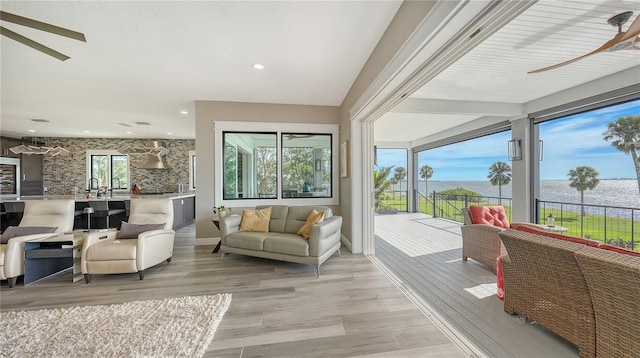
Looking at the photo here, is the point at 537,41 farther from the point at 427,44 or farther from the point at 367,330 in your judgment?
the point at 367,330

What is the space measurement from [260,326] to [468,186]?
24.9 ft

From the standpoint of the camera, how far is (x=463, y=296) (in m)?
2.51

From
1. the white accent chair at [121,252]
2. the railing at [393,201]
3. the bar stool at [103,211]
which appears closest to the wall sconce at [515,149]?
the railing at [393,201]

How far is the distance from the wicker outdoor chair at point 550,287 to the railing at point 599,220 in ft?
8.83

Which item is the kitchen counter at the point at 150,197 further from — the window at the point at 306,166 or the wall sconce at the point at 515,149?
the wall sconce at the point at 515,149

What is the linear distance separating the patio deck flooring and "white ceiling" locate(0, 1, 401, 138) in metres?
2.91

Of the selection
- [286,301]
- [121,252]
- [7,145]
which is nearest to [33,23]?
[121,252]

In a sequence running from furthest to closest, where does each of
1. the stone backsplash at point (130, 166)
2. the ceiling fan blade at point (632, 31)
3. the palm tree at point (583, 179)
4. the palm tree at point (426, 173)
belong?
the palm tree at point (426, 173) < the stone backsplash at point (130, 166) < the palm tree at point (583, 179) < the ceiling fan blade at point (632, 31)

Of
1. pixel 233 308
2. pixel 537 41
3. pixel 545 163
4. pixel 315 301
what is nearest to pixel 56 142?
pixel 233 308

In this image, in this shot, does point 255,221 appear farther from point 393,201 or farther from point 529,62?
point 393,201

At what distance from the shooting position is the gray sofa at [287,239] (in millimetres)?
3102

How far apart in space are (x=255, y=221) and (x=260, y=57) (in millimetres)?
2420

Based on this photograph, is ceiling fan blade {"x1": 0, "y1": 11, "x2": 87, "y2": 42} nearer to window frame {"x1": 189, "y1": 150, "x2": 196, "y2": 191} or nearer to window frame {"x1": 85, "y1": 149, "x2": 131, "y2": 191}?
window frame {"x1": 189, "y1": 150, "x2": 196, "y2": 191}

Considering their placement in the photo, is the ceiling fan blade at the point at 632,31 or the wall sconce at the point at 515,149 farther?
the wall sconce at the point at 515,149
